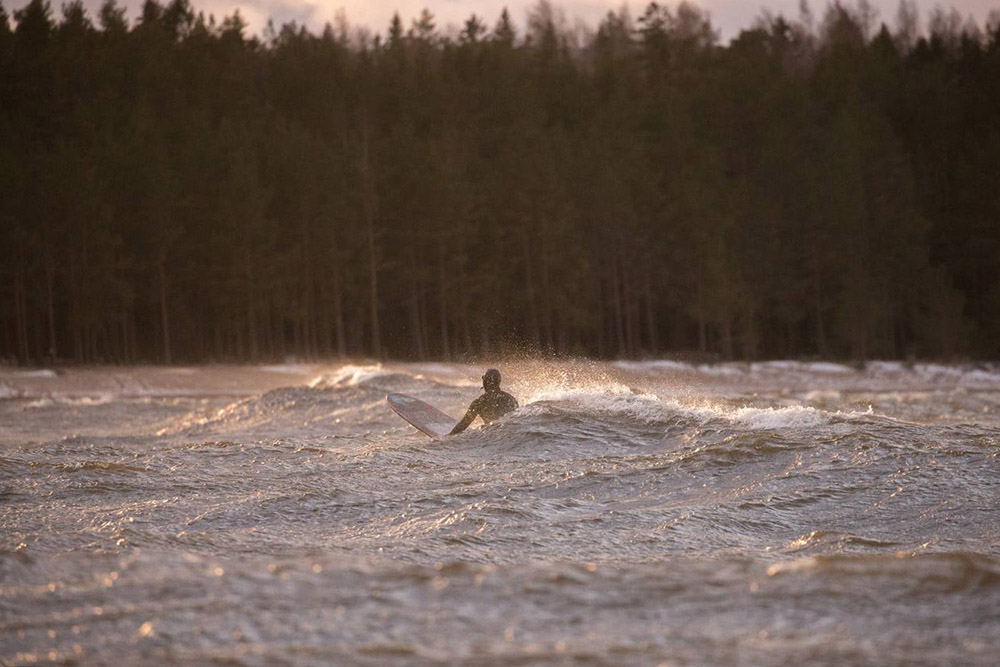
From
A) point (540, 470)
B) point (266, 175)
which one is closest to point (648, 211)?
point (266, 175)

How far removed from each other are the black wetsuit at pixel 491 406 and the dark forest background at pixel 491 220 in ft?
101

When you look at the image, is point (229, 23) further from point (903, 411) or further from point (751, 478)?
point (751, 478)

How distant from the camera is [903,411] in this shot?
20.1 m

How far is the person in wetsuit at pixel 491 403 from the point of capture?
1329 centimetres

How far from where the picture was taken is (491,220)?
159 feet

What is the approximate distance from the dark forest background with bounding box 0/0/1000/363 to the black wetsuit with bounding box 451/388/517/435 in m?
30.9

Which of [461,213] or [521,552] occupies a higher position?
[461,213]

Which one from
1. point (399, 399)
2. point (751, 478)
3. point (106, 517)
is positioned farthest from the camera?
point (399, 399)

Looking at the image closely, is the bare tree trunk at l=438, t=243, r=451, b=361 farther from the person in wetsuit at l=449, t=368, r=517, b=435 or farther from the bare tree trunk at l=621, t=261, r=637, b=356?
the person in wetsuit at l=449, t=368, r=517, b=435

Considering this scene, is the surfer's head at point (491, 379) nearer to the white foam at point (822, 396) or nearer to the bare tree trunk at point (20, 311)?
the white foam at point (822, 396)

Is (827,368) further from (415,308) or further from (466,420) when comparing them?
(466,420)

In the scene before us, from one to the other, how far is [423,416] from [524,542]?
25.6 ft

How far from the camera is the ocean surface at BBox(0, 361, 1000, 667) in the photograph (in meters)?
4.07

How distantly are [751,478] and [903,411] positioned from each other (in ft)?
40.0
